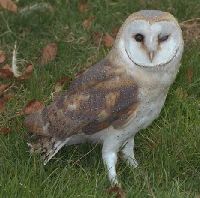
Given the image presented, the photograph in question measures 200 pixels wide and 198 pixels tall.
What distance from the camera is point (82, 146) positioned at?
4246 mm

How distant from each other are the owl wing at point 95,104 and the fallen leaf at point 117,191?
312 mm

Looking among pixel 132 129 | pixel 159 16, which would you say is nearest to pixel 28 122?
pixel 132 129

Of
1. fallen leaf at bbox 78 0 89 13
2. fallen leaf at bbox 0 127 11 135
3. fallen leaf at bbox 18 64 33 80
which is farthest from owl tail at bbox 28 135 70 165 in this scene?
fallen leaf at bbox 78 0 89 13

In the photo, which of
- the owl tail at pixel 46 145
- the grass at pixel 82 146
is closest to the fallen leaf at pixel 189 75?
the grass at pixel 82 146

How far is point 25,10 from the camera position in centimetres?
584

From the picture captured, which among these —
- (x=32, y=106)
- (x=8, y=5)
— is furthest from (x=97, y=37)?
(x=32, y=106)

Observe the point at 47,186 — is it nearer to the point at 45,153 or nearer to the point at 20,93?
the point at 45,153

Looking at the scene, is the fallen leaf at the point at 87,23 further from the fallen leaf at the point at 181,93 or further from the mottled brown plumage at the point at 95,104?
the mottled brown plumage at the point at 95,104

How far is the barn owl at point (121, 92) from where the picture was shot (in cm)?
356

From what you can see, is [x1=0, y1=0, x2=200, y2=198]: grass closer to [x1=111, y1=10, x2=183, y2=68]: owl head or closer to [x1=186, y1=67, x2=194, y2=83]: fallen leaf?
[x1=186, y1=67, x2=194, y2=83]: fallen leaf

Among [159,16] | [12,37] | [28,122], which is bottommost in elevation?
[12,37]

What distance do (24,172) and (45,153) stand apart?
186mm

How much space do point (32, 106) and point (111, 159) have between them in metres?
0.77

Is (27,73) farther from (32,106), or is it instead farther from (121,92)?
(121,92)
